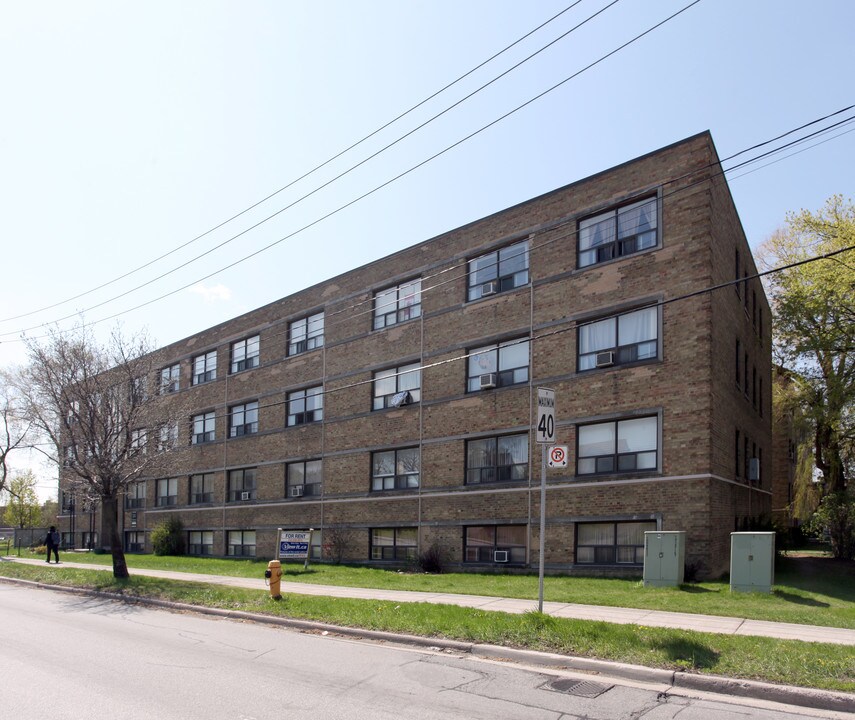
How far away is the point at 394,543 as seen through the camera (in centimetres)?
2583

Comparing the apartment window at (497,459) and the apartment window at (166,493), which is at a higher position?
the apartment window at (497,459)

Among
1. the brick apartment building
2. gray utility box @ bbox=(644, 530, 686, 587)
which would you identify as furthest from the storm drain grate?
the brick apartment building

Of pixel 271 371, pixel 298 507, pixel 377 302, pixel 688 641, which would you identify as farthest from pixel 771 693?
pixel 271 371

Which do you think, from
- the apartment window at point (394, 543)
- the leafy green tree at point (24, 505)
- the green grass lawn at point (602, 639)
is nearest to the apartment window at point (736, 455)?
the apartment window at point (394, 543)

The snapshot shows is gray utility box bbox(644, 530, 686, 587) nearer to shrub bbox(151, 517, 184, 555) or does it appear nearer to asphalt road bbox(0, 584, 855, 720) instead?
asphalt road bbox(0, 584, 855, 720)

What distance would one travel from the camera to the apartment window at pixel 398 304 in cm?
2614

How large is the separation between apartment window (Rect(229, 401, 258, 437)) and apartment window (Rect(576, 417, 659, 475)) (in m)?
17.3

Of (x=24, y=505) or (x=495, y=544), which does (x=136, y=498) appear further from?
(x=24, y=505)

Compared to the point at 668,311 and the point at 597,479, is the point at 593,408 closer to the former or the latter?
the point at 597,479

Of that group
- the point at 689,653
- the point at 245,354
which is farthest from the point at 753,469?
the point at 245,354

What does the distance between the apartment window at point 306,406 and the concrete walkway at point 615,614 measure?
1171cm

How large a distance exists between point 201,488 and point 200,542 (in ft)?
8.34

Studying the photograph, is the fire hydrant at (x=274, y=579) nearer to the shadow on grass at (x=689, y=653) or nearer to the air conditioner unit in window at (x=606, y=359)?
the shadow on grass at (x=689, y=653)

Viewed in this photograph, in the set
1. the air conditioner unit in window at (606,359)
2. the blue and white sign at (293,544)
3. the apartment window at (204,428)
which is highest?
the air conditioner unit in window at (606,359)
